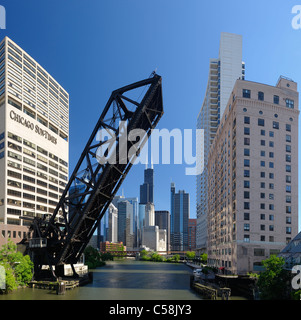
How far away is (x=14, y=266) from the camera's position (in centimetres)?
4562

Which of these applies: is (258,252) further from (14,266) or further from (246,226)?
(14,266)

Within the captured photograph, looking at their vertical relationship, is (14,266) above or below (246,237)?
below

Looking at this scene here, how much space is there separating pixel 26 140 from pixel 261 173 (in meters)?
63.2

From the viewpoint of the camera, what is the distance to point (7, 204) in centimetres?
8900

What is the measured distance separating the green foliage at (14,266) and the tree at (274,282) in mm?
27265

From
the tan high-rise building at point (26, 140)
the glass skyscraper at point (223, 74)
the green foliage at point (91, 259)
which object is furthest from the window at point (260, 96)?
the glass skyscraper at point (223, 74)

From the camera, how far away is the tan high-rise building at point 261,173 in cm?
6431

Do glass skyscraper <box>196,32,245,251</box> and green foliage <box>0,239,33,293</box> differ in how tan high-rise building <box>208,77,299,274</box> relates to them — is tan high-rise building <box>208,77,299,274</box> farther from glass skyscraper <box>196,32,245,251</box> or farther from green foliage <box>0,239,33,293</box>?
glass skyscraper <box>196,32,245,251</box>

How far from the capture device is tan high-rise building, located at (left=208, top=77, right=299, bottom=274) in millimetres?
64312

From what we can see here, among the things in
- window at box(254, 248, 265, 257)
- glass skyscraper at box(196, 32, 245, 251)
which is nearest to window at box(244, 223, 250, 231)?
window at box(254, 248, 265, 257)

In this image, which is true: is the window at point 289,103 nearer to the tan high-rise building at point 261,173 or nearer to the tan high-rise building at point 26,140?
the tan high-rise building at point 261,173

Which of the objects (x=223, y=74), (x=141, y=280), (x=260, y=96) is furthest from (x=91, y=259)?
(x=223, y=74)
